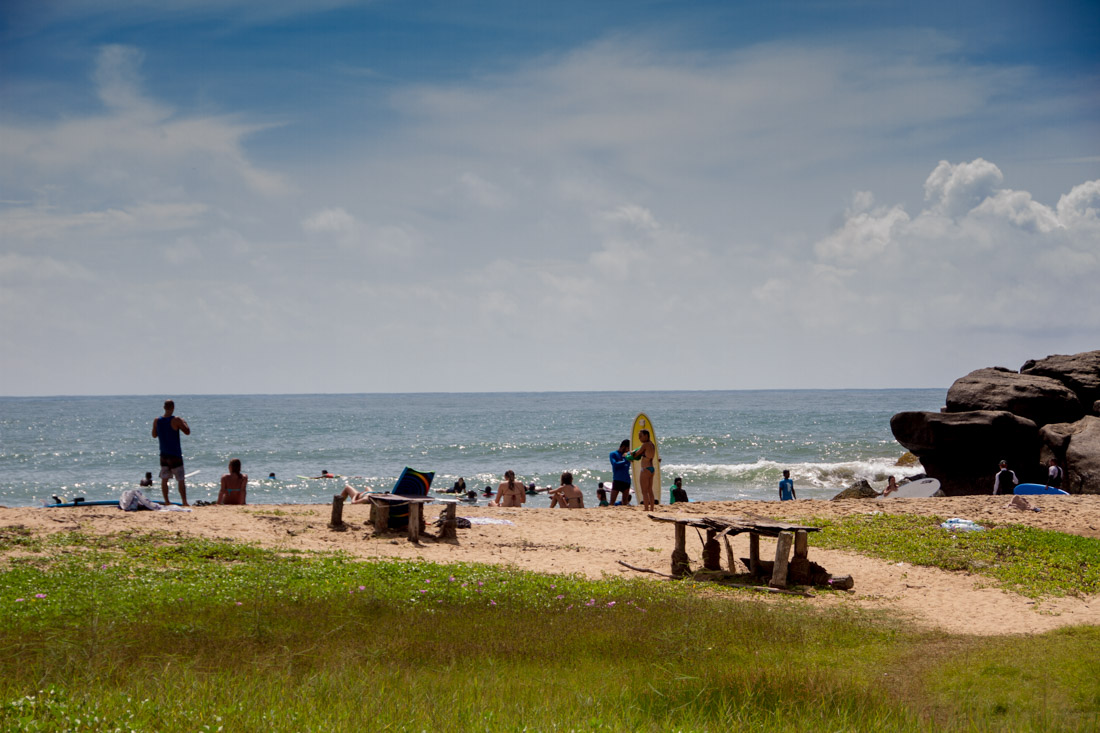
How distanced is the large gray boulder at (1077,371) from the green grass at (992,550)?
1669cm

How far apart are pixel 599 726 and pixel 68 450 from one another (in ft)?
207

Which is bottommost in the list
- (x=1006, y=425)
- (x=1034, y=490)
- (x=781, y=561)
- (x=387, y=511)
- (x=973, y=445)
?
(x=1034, y=490)

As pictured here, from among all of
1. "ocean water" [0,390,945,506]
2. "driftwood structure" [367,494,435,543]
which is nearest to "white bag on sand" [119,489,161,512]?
"driftwood structure" [367,494,435,543]

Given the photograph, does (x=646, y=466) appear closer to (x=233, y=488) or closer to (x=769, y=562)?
(x=769, y=562)

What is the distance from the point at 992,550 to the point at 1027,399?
17.6m

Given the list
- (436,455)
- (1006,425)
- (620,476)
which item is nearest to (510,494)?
(620,476)

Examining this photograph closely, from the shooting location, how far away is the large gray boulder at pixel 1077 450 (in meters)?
25.6

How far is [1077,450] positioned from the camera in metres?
26.4

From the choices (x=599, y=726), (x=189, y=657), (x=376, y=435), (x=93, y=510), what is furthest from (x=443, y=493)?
(x=376, y=435)

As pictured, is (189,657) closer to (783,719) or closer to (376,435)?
(783,719)

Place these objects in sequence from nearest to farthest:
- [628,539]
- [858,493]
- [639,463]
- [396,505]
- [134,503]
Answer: [396,505] → [134,503] → [628,539] → [639,463] → [858,493]

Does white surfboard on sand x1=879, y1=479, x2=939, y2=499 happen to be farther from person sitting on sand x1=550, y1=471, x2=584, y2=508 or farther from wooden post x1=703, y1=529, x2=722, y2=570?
wooden post x1=703, y1=529, x2=722, y2=570

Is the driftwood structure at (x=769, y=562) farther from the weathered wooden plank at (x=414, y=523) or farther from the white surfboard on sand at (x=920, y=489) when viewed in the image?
the white surfboard on sand at (x=920, y=489)

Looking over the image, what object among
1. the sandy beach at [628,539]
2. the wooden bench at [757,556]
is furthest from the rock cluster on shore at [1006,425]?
the wooden bench at [757,556]
